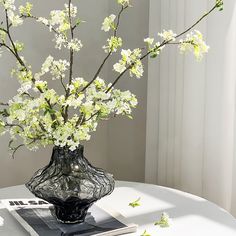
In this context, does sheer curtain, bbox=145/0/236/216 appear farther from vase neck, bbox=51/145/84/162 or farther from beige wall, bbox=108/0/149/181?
vase neck, bbox=51/145/84/162

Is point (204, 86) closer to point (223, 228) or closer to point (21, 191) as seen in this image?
point (223, 228)

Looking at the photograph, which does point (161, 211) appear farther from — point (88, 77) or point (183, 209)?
point (88, 77)

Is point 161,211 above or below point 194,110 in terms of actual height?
below

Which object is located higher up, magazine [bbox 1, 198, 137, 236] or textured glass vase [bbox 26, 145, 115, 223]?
textured glass vase [bbox 26, 145, 115, 223]

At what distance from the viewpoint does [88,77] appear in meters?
1.91

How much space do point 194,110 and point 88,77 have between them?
0.55 meters

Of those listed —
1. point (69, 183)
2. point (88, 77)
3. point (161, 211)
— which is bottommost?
point (161, 211)

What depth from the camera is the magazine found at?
1076 millimetres

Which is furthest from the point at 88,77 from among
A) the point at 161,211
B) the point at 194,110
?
the point at 161,211

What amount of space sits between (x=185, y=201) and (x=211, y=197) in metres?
0.18

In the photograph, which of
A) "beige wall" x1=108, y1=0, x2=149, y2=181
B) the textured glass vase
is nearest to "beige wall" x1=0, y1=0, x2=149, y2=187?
"beige wall" x1=108, y1=0, x2=149, y2=181

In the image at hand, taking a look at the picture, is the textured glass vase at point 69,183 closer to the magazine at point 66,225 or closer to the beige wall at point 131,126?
the magazine at point 66,225

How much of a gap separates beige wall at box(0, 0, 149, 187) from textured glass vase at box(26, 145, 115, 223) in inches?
27.5

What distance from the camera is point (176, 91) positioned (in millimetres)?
1597
